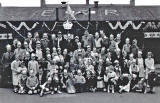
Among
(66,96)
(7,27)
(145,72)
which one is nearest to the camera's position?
(66,96)

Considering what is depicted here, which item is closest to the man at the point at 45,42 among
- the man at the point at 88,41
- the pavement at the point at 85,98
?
the man at the point at 88,41

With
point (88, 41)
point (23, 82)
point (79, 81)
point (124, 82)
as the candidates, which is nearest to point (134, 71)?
point (124, 82)

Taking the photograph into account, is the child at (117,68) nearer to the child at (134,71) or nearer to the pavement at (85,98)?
the child at (134,71)

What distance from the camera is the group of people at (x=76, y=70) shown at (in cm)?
1169

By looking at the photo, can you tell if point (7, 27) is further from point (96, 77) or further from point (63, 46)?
point (96, 77)

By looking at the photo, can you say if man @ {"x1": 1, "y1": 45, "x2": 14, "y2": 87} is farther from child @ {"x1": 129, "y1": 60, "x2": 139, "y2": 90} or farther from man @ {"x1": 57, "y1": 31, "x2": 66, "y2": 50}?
child @ {"x1": 129, "y1": 60, "x2": 139, "y2": 90}

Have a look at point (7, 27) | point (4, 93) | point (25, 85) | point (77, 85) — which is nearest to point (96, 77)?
point (77, 85)

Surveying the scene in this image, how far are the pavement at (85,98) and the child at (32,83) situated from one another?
253 millimetres

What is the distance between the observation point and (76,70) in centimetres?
1202

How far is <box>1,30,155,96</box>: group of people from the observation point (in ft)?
38.3

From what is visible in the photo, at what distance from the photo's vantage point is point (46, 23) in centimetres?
1412

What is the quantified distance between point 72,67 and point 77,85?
2.46ft

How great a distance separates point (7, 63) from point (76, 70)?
2667 mm

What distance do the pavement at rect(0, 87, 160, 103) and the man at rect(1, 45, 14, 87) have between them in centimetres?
99
